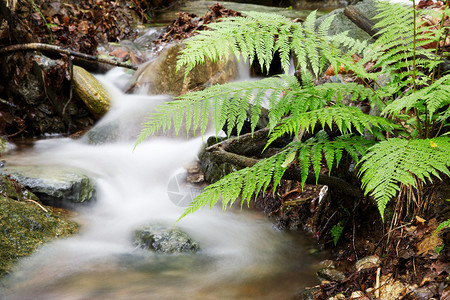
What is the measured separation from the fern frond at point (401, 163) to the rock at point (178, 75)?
15.6 feet

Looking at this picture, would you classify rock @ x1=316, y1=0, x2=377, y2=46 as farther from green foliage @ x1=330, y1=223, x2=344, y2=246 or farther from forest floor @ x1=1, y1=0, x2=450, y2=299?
green foliage @ x1=330, y1=223, x2=344, y2=246

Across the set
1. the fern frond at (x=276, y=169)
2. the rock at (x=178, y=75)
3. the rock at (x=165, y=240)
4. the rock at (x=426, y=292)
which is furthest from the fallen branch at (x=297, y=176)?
the rock at (x=178, y=75)

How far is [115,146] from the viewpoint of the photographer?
5637 mm

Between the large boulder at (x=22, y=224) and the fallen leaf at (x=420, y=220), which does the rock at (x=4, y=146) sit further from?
the fallen leaf at (x=420, y=220)

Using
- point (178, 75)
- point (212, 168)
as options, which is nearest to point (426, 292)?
point (212, 168)

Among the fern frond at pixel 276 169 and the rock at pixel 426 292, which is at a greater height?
the fern frond at pixel 276 169

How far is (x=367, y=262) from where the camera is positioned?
2.22 meters

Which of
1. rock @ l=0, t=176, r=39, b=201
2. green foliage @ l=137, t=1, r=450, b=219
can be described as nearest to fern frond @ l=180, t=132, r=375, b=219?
green foliage @ l=137, t=1, r=450, b=219

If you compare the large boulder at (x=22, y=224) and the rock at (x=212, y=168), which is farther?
the rock at (x=212, y=168)

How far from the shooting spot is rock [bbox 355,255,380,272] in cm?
216

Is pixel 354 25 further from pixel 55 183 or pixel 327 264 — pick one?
pixel 55 183

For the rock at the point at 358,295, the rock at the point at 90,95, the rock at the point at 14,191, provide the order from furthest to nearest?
the rock at the point at 90,95 → the rock at the point at 14,191 → the rock at the point at 358,295

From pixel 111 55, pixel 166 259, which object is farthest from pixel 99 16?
pixel 166 259

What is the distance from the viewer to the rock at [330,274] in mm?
2417
